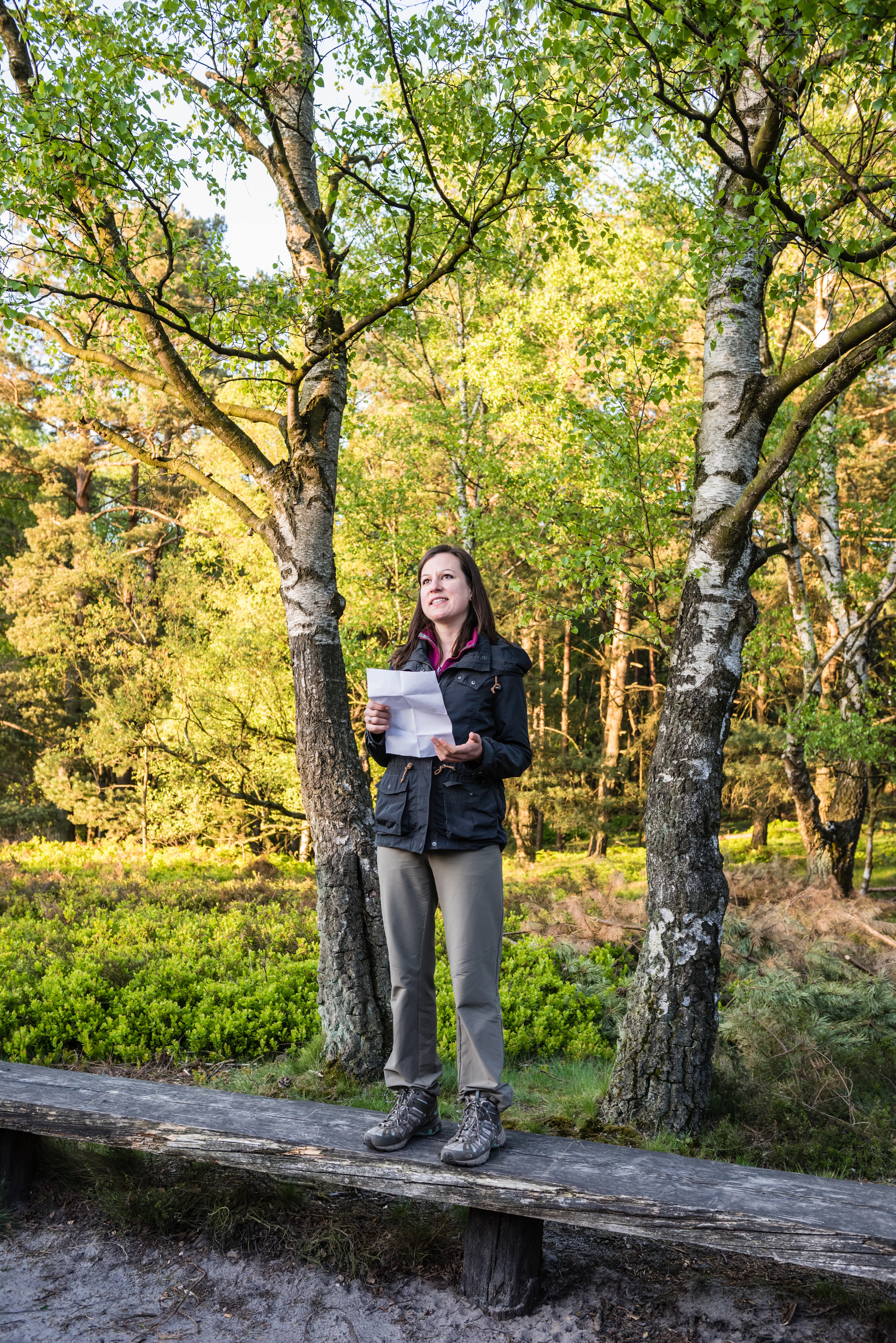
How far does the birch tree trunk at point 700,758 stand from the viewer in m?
4.20

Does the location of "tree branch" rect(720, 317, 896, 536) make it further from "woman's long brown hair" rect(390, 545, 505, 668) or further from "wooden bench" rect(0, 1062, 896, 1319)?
"wooden bench" rect(0, 1062, 896, 1319)

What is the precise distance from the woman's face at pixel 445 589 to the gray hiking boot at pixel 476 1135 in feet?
5.63

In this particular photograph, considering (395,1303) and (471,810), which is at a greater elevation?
(471,810)

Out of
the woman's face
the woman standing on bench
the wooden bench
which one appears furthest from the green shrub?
the woman's face

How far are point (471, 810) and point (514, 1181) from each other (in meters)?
1.20

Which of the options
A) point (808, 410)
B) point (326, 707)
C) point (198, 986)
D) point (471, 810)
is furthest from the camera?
point (198, 986)

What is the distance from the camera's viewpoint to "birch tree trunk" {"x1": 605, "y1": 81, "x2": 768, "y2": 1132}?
4.20 metres

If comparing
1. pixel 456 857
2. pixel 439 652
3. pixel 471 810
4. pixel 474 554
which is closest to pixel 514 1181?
pixel 456 857

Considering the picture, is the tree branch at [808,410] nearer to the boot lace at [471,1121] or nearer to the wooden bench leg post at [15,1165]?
the boot lace at [471,1121]

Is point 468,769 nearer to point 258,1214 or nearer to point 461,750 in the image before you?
point 461,750

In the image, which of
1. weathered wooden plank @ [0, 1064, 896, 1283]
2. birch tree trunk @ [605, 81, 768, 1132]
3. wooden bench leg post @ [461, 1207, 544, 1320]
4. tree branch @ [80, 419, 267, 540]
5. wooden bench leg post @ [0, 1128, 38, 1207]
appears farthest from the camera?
tree branch @ [80, 419, 267, 540]

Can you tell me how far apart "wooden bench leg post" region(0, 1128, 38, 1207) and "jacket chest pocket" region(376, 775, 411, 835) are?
86.3 inches

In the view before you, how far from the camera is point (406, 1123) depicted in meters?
3.21

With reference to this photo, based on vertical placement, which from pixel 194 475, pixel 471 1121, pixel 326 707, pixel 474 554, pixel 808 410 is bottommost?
pixel 471 1121
